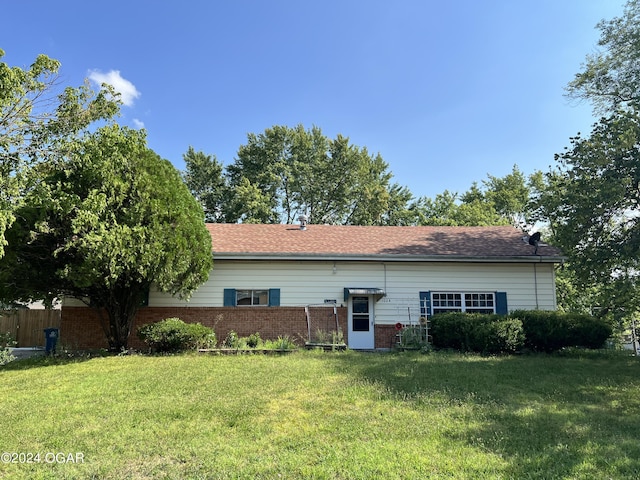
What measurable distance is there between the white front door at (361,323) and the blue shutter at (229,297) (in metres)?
3.88

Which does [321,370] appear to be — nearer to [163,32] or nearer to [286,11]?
[286,11]

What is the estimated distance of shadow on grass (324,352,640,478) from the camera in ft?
14.8

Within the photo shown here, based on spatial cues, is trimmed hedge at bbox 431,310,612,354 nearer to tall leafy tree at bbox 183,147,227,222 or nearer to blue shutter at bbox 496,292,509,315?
blue shutter at bbox 496,292,509,315

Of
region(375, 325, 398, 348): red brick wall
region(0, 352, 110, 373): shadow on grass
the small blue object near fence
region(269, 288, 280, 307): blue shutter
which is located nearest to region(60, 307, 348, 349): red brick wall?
region(269, 288, 280, 307): blue shutter

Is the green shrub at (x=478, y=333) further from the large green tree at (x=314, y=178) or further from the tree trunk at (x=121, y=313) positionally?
the large green tree at (x=314, y=178)

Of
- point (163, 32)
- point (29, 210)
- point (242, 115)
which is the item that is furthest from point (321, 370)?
point (242, 115)

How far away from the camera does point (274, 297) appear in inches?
555

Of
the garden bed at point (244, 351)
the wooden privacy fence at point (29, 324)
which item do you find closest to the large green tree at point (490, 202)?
the garden bed at point (244, 351)

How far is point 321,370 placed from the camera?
29.9ft

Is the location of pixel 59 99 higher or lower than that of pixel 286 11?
lower

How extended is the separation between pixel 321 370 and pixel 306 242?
6960 millimetres

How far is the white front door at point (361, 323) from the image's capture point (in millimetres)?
14023

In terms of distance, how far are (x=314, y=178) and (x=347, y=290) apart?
70.3 feet

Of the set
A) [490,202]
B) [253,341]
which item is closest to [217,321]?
[253,341]
